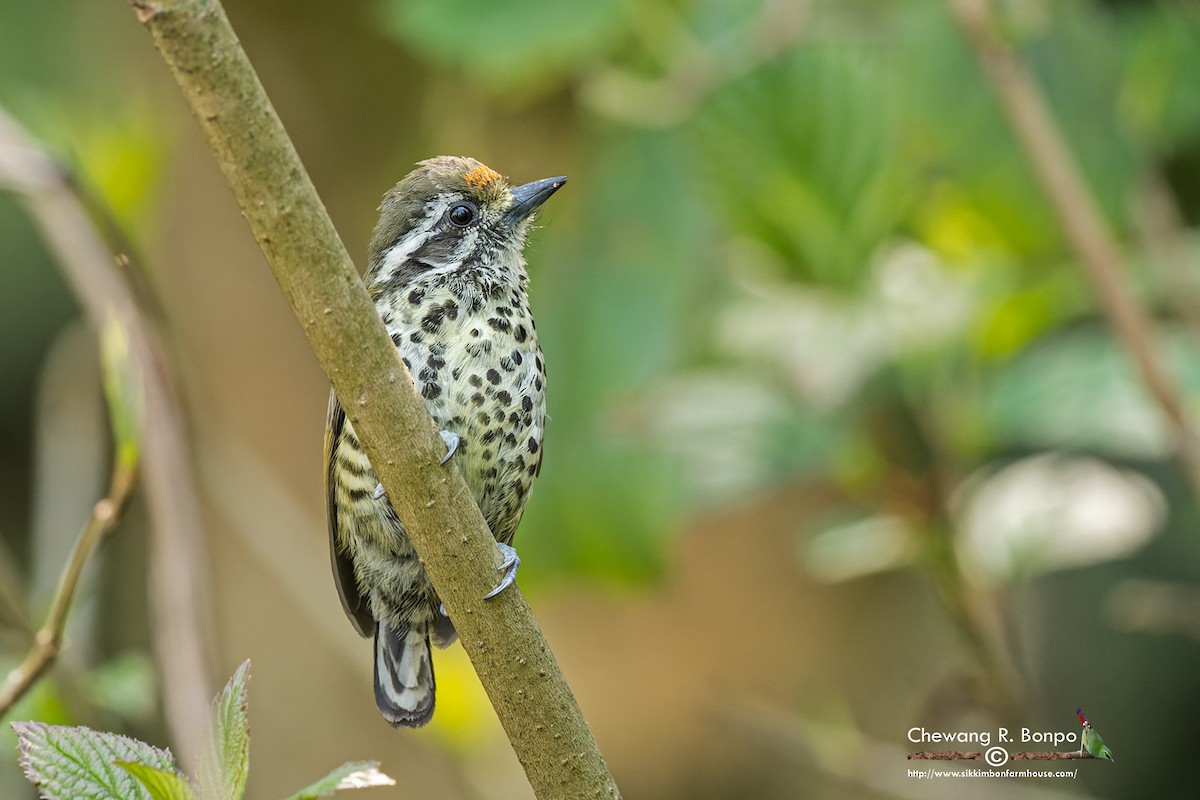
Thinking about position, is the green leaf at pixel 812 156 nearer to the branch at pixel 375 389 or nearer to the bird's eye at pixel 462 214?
the bird's eye at pixel 462 214

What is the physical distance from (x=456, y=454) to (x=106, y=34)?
244 centimetres

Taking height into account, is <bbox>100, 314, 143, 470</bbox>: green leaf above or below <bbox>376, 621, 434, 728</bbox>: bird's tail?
above

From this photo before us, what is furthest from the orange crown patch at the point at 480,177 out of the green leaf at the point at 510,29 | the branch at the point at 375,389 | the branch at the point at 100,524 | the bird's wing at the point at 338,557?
the branch at the point at 375,389

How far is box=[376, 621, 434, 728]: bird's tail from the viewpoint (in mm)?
1859

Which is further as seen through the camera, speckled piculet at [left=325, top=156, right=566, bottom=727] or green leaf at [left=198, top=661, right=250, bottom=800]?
speckled piculet at [left=325, top=156, right=566, bottom=727]

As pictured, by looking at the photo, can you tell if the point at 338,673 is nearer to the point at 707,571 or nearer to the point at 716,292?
the point at 707,571

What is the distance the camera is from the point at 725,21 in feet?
9.30

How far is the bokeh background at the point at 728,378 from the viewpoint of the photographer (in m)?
2.49

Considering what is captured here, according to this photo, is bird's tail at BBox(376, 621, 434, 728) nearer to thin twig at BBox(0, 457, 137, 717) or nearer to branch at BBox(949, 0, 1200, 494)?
thin twig at BBox(0, 457, 137, 717)

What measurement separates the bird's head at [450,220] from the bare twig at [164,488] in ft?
1.29

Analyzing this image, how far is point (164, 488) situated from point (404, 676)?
447 millimetres

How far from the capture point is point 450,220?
85.1 inches

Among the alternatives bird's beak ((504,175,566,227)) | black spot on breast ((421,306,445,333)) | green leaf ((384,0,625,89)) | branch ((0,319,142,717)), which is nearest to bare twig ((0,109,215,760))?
branch ((0,319,142,717))

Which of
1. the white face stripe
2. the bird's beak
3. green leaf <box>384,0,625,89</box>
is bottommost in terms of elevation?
the white face stripe
